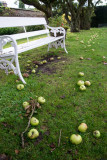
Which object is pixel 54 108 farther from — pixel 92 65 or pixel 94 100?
pixel 92 65

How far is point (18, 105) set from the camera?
2092 mm

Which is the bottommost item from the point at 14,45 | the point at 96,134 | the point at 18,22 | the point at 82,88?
the point at 96,134

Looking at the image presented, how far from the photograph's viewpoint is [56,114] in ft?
6.27

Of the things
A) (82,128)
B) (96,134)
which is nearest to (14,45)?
(82,128)

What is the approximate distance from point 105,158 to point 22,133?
1.01 m

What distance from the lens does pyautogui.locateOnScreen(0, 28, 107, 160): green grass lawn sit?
1.41m

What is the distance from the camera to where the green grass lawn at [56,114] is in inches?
55.3

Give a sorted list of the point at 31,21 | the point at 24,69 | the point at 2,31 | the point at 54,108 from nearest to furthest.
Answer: the point at 54,108 < the point at 24,69 < the point at 31,21 < the point at 2,31

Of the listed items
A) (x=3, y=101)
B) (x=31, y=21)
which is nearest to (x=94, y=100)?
(x=3, y=101)

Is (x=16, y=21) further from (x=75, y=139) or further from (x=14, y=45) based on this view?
(x=75, y=139)

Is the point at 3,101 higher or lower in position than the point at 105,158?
higher

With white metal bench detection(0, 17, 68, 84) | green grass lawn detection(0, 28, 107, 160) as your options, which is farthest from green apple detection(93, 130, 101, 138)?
white metal bench detection(0, 17, 68, 84)

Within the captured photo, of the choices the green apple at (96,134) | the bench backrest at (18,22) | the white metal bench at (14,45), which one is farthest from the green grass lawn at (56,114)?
the bench backrest at (18,22)

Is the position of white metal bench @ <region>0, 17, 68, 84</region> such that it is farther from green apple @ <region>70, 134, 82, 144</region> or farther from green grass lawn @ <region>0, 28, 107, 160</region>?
green apple @ <region>70, 134, 82, 144</region>
